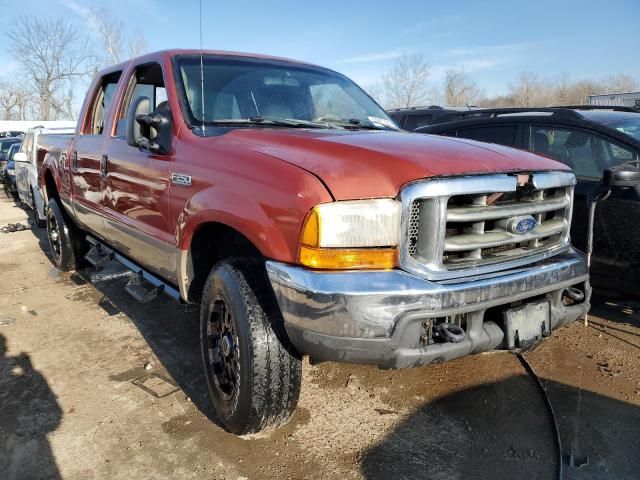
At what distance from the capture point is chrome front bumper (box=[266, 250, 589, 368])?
82.3 inches

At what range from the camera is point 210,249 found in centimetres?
312

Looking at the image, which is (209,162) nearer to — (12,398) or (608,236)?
(12,398)

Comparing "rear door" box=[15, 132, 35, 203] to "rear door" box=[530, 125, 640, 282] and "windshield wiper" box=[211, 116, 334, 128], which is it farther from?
"rear door" box=[530, 125, 640, 282]

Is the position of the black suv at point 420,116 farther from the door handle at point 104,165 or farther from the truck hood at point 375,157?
the truck hood at point 375,157

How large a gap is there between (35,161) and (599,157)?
293 inches

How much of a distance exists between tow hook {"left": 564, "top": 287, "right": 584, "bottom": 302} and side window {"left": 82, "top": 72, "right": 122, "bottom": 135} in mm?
3774

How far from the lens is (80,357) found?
12.6ft

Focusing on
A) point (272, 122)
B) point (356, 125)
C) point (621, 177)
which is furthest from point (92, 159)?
point (621, 177)

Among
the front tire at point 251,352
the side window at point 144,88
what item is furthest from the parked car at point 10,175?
the front tire at point 251,352

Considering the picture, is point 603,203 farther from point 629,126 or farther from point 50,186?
point 50,186

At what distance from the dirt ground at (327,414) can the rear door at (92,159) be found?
1.06 metres

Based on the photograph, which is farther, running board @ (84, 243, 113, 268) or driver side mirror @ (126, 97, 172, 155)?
running board @ (84, 243, 113, 268)

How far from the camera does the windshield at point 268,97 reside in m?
3.22

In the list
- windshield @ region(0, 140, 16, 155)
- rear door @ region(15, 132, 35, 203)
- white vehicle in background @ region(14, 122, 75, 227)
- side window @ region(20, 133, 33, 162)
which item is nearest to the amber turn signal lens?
white vehicle in background @ region(14, 122, 75, 227)
